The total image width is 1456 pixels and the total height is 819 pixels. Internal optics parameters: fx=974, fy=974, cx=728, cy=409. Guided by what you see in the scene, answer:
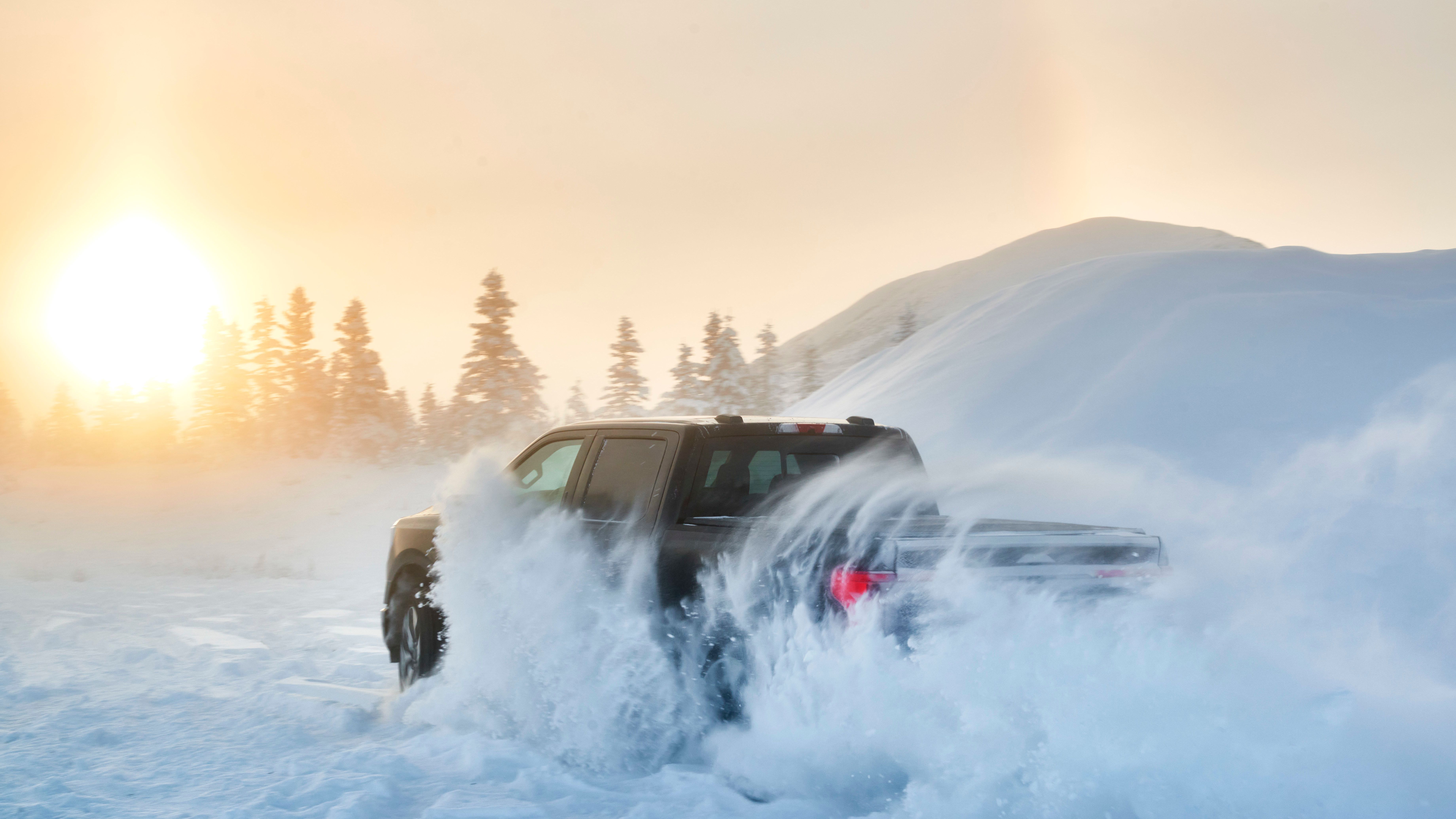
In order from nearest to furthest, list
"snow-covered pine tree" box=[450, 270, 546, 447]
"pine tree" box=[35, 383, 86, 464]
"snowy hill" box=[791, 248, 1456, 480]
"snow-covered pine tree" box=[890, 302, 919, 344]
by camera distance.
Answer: "snowy hill" box=[791, 248, 1456, 480] < "snow-covered pine tree" box=[450, 270, 546, 447] < "pine tree" box=[35, 383, 86, 464] < "snow-covered pine tree" box=[890, 302, 919, 344]

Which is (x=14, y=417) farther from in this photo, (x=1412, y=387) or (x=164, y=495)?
(x=1412, y=387)

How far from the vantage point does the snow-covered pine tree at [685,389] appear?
128ft

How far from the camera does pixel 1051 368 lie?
60.8 ft

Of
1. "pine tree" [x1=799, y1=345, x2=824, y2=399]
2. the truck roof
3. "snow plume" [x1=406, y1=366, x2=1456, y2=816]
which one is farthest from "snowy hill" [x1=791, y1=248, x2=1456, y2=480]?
"pine tree" [x1=799, y1=345, x2=824, y2=399]

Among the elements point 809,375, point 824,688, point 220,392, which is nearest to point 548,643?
point 824,688

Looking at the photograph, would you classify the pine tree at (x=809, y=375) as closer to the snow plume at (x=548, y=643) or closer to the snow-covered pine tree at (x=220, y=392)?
the snow-covered pine tree at (x=220, y=392)

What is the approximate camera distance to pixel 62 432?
5769 centimetres

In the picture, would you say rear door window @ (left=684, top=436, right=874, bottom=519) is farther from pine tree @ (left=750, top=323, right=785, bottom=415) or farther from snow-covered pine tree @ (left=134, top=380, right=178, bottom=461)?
snow-covered pine tree @ (left=134, top=380, right=178, bottom=461)

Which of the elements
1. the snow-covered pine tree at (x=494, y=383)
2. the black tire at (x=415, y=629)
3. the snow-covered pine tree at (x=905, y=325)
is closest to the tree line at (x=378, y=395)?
the snow-covered pine tree at (x=494, y=383)

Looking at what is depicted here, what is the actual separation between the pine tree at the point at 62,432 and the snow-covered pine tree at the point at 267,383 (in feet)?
61.5

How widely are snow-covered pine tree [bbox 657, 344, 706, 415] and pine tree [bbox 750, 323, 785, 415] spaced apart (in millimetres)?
2746

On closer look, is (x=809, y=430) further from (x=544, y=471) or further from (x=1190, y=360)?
(x=1190, y=360)

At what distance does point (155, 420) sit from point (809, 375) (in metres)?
36.6

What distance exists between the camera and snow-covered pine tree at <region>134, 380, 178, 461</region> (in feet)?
169
